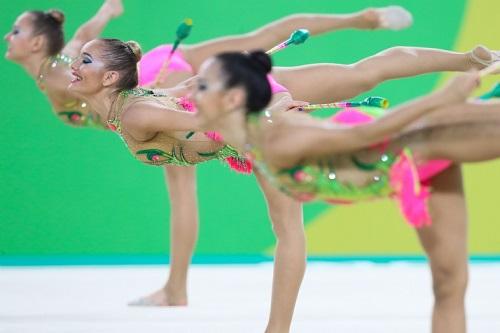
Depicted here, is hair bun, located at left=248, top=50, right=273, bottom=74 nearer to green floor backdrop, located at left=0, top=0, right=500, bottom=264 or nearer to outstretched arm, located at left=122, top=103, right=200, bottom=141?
outstretched arm, located at left=122, top=103, right=200, bottom=141

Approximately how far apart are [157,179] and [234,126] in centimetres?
333

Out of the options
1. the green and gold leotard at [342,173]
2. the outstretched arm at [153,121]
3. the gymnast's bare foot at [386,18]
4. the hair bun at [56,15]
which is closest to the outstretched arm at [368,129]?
the green and gold leotard at [342,173]

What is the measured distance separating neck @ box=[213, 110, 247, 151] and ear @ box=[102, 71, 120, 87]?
0.95 m

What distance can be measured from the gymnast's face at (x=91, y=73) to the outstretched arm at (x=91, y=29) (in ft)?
2.93

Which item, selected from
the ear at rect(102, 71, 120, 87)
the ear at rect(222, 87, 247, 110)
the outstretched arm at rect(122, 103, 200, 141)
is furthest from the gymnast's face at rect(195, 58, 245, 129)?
the ear at rect(102, 71, 120, 87)

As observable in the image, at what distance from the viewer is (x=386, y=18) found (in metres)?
4.15

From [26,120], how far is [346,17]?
7.13ft

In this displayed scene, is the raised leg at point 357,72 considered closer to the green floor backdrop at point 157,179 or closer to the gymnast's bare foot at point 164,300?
the gymnast's bare foot at point 164,300

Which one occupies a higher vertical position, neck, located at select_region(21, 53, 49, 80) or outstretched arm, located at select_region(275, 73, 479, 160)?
neck, located at select_region(21, 53, 49, 80)

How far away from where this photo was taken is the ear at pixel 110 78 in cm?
328

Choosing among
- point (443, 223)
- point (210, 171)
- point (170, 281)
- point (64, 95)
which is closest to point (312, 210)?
point (210, 171)

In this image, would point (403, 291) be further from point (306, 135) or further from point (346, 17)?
point (306, 135)

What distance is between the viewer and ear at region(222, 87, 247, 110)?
7.68 ft

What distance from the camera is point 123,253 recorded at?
225 inches
